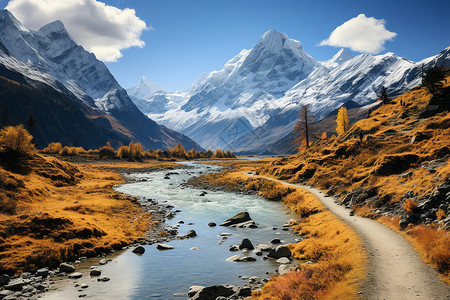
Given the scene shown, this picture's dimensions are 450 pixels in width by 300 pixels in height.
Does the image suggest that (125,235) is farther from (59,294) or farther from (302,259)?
(302,259)

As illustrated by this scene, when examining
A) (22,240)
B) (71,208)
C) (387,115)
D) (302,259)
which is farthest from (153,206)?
(387,115)

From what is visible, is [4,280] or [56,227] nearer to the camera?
[4,280]

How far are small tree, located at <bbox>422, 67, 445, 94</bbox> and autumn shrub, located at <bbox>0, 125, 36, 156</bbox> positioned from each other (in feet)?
225

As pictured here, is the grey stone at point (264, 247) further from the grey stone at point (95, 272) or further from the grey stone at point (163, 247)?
the grey stone at point (95, 272)

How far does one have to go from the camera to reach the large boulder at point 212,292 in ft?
44.1

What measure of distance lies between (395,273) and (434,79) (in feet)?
158

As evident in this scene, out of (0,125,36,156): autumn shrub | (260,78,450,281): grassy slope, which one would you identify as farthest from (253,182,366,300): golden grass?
(0,125,36,156): autumn shrub

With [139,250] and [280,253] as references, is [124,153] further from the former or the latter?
[280,253]

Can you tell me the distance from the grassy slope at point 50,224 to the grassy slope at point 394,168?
879 inches

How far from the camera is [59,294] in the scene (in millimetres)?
14234

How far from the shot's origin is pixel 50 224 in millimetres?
21406

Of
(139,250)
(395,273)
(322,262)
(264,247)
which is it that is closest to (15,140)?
(139,250)

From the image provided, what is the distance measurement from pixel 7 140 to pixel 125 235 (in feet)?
92.7

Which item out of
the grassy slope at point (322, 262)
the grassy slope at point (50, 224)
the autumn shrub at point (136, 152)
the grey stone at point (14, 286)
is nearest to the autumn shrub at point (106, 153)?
the autumn shrub at point (136, 152)
